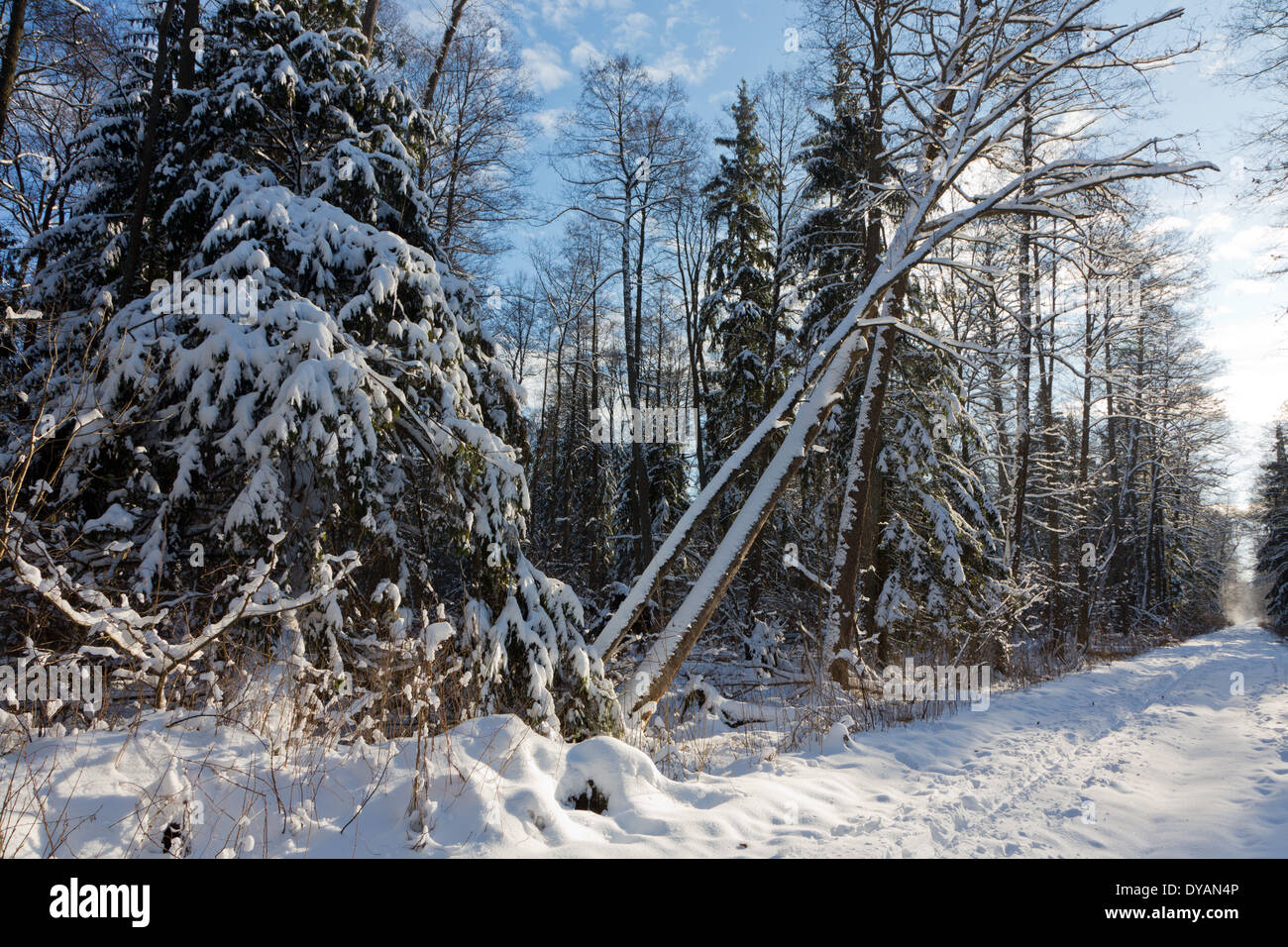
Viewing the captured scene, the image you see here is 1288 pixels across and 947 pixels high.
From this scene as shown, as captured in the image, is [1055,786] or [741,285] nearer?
[1055,786]

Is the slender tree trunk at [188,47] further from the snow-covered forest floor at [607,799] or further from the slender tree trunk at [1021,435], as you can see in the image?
the slender tree trunk at [1021,435]

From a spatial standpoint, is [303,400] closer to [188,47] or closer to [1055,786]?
[188,47]

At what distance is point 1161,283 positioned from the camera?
14.1 meters

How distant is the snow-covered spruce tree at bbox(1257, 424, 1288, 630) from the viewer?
1097 inches

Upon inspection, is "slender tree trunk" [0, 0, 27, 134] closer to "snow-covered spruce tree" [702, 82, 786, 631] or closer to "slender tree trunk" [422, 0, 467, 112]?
"slender tree trunk" [422, 0, 467, 112]

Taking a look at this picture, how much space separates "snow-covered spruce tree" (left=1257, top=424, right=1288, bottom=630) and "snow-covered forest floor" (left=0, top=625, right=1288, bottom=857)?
3361 cm

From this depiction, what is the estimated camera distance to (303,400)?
15.5 ft

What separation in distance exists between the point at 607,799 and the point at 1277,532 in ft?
134

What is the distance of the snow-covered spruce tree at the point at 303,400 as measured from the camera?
486cm

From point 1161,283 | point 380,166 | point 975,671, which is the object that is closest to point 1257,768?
point 975,671

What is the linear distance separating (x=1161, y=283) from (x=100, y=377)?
19.4 meters

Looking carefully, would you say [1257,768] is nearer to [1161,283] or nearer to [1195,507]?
Result: [1161,283]

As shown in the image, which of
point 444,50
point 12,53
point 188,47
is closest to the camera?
point 12,53

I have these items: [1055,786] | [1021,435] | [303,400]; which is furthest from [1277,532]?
[303,400]
